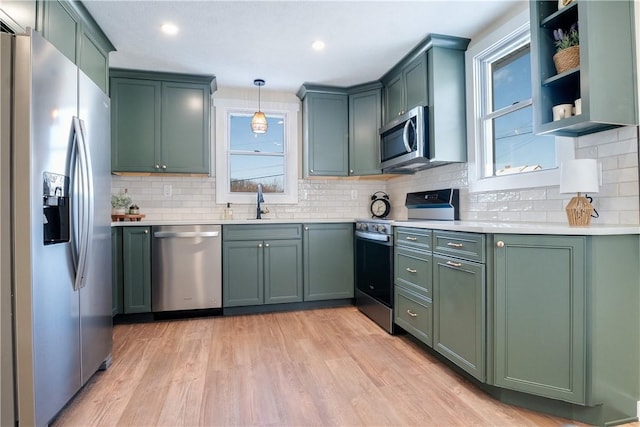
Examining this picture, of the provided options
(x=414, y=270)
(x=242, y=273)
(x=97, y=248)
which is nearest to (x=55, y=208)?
(x=97, y=248)

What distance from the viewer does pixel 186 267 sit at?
3.24 metres

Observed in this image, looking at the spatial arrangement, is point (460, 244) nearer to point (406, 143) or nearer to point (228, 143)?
point (406, 143)

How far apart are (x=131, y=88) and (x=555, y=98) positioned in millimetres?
3586

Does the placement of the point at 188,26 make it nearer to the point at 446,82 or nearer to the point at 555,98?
the point at 446,82

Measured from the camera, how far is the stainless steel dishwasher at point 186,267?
319 cm

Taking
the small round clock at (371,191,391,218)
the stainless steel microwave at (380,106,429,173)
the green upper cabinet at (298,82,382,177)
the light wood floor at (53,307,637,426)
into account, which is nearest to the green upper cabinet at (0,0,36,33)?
the light wood floor at (53,307,637,426)

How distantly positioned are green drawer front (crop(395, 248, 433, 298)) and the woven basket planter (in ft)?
4.37

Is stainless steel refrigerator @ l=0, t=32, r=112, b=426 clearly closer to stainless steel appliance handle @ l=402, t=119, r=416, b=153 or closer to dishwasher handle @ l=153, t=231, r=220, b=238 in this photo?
dishwasher handle @ l=153, t=231, r=220, b=238

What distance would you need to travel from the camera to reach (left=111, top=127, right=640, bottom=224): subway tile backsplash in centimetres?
180

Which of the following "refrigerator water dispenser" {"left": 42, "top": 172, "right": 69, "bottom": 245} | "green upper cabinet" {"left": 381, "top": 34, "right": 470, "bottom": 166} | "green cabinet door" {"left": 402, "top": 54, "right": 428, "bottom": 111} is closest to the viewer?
"refrigerator water dispenser" {"left": 42, "top": 172, "right": 69, "bottom": 245}

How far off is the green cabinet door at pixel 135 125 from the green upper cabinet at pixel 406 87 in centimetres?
237

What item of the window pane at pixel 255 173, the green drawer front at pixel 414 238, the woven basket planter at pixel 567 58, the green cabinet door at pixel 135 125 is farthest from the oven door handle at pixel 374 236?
the green cabinet door at pixel 135 125

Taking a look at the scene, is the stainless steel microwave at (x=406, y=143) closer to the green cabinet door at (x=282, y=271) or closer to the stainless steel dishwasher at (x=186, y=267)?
the green cabinet door at (x=282, y=271)

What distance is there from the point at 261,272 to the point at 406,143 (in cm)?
187
